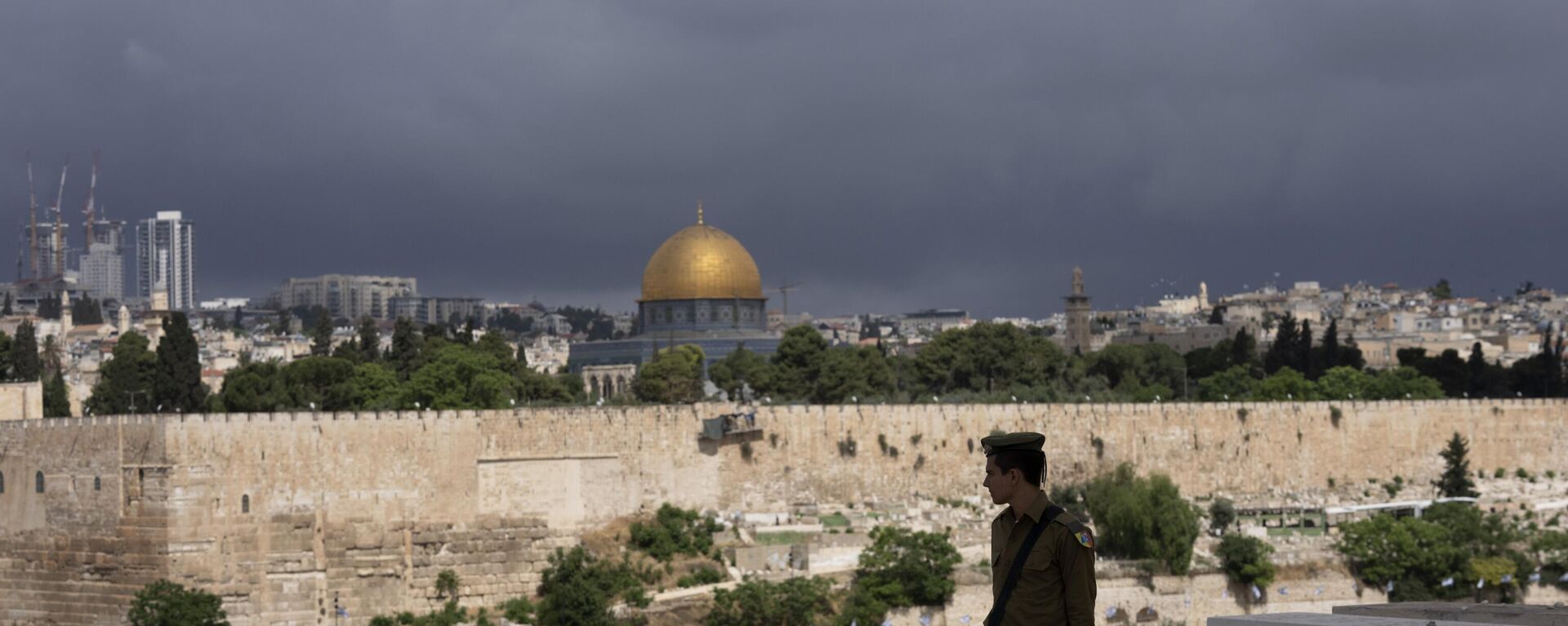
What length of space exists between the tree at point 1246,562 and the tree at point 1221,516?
2.01m

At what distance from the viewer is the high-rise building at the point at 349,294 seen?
7382 inches

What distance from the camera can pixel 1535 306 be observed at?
123312 millimetres

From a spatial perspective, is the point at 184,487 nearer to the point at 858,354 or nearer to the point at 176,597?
the point at 176,597

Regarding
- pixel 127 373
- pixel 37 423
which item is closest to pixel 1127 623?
pixel 37 423

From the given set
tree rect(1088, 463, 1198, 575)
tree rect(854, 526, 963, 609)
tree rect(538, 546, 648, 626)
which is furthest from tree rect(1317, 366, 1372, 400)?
tree rect(538, 546, 648, 626)

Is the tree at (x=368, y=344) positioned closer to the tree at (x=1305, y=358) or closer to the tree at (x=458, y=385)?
the tree at (x=458, y=385)

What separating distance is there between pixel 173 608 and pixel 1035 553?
2694cm

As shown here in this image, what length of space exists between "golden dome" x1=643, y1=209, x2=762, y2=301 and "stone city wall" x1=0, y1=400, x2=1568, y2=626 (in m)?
31.4

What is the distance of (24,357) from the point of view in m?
56.9

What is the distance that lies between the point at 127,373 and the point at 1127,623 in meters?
26.7

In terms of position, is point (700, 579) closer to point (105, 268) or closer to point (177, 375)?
point (177, 375)

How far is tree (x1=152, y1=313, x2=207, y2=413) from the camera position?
46.9 metres

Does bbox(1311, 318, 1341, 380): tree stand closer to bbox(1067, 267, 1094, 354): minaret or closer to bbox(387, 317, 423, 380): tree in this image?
bbox(387, 317, 423, 380): tree

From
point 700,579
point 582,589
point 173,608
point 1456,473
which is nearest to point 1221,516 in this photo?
point 1456,473
